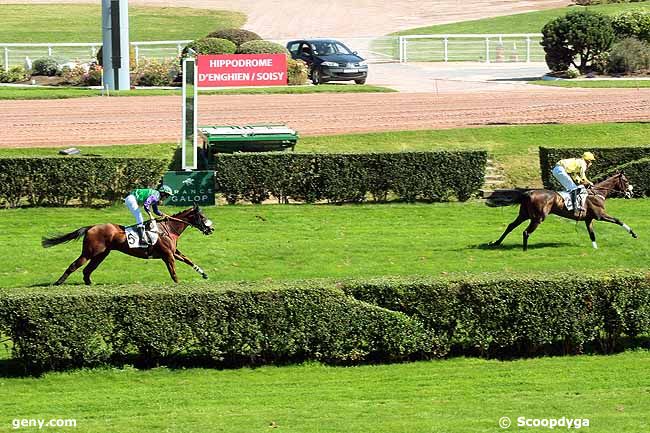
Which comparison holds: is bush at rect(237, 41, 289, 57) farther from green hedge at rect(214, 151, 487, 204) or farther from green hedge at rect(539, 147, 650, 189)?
green hedge at rect(539, 147, 650, 189)

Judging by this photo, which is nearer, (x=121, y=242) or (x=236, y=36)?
(x=121, y=242)

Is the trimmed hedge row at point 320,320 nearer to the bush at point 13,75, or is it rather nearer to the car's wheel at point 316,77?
the car's wheel at point 316,77

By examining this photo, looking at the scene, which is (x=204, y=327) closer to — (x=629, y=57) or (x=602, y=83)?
(x=602, y=83)

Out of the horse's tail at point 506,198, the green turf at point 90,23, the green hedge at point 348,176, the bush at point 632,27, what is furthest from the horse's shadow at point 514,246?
the green turf at point 90,23

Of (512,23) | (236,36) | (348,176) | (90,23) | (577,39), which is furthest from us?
(90,23)

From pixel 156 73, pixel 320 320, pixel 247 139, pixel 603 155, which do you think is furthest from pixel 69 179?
pixel 156 73

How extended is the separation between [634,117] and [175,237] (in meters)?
18.0

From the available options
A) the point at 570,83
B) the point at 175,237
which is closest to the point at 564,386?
the point at 175,237

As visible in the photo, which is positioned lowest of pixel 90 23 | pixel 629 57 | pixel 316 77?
pixel 316 77

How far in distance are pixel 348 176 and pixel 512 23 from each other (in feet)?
130

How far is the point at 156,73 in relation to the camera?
140 feet

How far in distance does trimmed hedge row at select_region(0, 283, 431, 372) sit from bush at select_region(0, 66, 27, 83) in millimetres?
29609

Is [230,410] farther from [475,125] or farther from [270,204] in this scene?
[475,125]

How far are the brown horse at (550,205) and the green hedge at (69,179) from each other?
8061 millimetres
